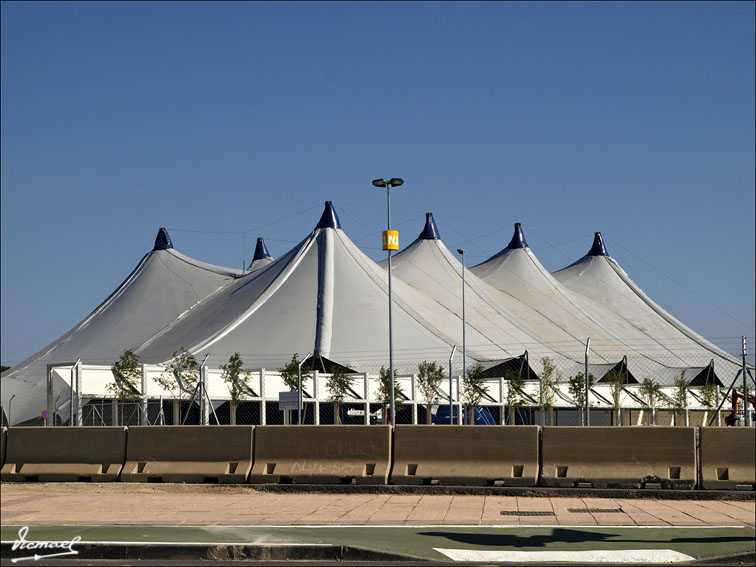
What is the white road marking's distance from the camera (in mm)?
9289

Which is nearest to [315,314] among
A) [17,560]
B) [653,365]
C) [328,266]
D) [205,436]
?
[328,266]

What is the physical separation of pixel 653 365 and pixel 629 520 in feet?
146

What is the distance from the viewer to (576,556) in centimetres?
947

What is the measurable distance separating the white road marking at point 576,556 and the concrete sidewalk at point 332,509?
5.82 feet

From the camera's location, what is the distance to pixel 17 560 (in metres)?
9.27

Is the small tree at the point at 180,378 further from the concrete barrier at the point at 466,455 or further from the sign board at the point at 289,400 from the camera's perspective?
the concrete barrier at the point at 466,455

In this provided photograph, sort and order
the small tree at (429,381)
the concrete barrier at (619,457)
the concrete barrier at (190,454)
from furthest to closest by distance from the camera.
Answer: the small tree at (429,381) → the concrete barrier at (190,454) → the concrete barrier at (619,457)

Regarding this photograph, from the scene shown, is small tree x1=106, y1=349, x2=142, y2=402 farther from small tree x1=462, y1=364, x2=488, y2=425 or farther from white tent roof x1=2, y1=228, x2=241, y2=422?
small tree x1=462, y1=364, x2=488, y2=425

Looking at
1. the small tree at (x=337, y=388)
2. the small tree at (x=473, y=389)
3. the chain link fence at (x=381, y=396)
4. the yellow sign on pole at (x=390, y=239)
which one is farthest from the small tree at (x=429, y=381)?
the yellow sign on pole at (x=390, y=239)

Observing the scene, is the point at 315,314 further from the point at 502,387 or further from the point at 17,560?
the point at 17,560

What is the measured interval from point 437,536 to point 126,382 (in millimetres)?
24514

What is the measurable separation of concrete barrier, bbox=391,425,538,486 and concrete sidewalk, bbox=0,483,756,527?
17.8 inches

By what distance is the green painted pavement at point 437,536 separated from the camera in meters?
9.83

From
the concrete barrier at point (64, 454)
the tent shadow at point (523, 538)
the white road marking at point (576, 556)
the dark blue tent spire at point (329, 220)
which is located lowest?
the white road marking at point (576, 556)
